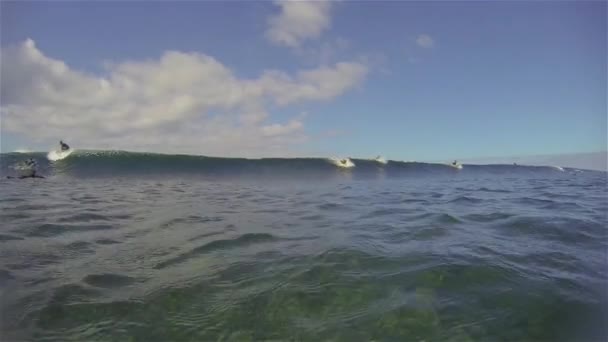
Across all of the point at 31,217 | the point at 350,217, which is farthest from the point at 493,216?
the point at 31,217

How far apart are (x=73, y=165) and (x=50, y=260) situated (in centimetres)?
2403

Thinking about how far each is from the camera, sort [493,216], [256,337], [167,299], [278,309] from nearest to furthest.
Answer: [256,337] < [278,309] < [167,299] < [493,216]

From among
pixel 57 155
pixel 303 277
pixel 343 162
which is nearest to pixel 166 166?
pixel 57 155

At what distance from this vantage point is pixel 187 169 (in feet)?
88.5

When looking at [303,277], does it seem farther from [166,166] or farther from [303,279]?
[166,166]

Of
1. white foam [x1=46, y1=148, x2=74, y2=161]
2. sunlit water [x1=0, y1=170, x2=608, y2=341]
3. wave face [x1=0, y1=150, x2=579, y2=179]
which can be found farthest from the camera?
white foam [x1=46, y1=148, x2=74, y2=161]

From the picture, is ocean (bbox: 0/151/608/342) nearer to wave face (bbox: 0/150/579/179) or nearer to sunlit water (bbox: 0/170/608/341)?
sunlit water (bbox: 0/170/608/341)

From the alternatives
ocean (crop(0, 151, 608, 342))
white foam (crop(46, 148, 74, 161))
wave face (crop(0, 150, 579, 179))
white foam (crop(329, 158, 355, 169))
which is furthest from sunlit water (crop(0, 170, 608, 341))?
white foam (crop(329, 158, 355, 169))

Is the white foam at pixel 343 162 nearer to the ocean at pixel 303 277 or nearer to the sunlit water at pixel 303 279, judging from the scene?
the ocean at pixel 303 277

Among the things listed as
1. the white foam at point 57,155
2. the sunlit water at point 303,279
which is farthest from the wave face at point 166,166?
the sunlit water at point 303,279

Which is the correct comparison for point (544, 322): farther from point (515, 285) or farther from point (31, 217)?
point (31, 217)

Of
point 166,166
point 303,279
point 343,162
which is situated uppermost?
point 343,162

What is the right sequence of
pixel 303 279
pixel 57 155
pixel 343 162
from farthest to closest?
pixel 343 162
pixel 57 155
pixel 303 279

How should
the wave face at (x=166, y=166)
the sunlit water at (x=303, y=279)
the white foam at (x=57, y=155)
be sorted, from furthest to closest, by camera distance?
the white foam at (x=57, y=155) < the wave face at (x=166, y=166) < the sunlit water at (x=303, y=279)
